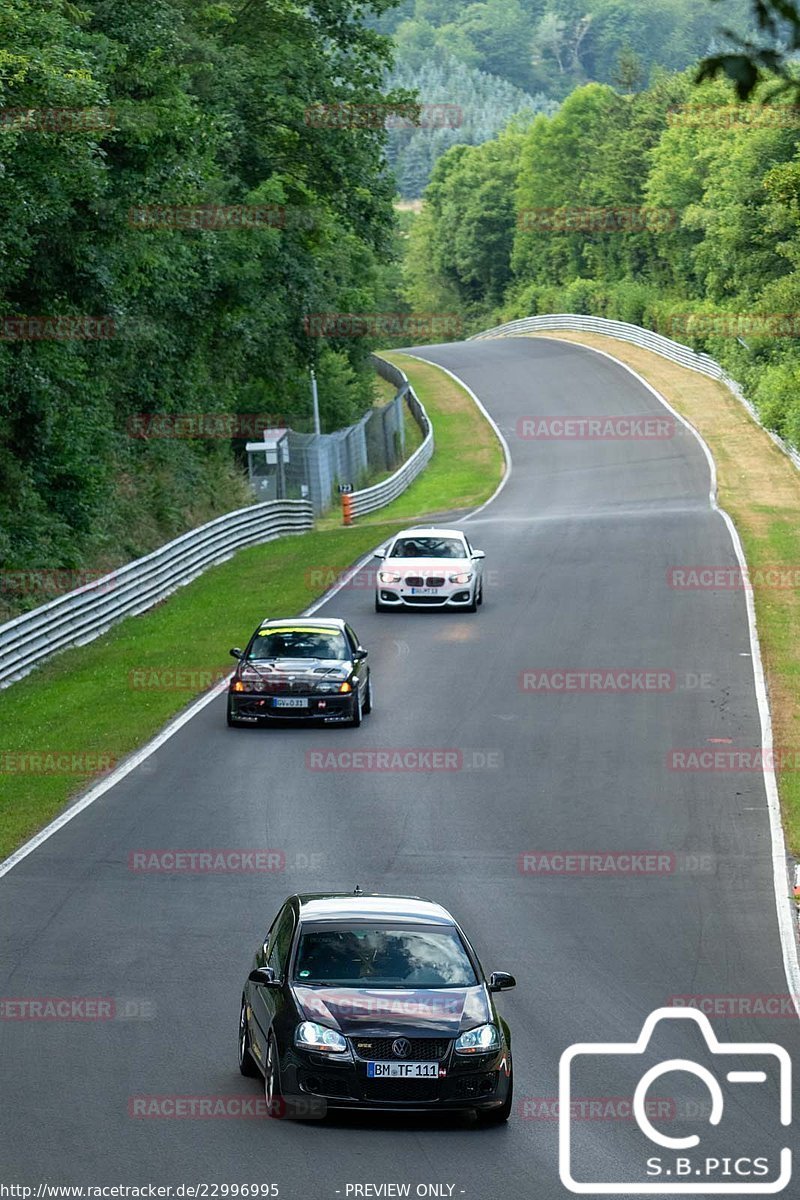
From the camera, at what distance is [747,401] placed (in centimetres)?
7312

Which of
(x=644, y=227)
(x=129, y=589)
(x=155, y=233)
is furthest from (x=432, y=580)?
(x=644, y=227)

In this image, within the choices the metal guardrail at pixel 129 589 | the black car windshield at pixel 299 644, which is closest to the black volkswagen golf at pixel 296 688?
the black car windshield at pixel 299 644

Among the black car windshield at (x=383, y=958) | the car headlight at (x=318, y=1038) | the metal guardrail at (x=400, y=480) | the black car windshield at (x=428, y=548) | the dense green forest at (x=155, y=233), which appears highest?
the dense green forest at (x=155, y=233)

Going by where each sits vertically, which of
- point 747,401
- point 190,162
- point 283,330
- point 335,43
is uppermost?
point 335,43

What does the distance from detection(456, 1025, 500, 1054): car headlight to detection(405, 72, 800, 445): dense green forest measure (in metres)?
20.6

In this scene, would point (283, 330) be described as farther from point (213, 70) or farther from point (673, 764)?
point (673, 764)

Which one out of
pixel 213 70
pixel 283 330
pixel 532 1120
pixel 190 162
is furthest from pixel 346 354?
pixel 532 1120

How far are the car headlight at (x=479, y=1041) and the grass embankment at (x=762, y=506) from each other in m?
Result: 8.77

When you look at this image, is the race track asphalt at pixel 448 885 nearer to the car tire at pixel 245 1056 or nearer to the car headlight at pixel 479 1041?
the car tire at pixel 245 1056

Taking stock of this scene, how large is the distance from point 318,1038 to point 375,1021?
0.35 meters

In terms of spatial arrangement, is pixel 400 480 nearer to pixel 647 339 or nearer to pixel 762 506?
pixel 762 506

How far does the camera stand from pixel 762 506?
50.5 metres

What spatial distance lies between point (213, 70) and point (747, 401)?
36.3 metres

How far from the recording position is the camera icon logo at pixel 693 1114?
30.1 feet
